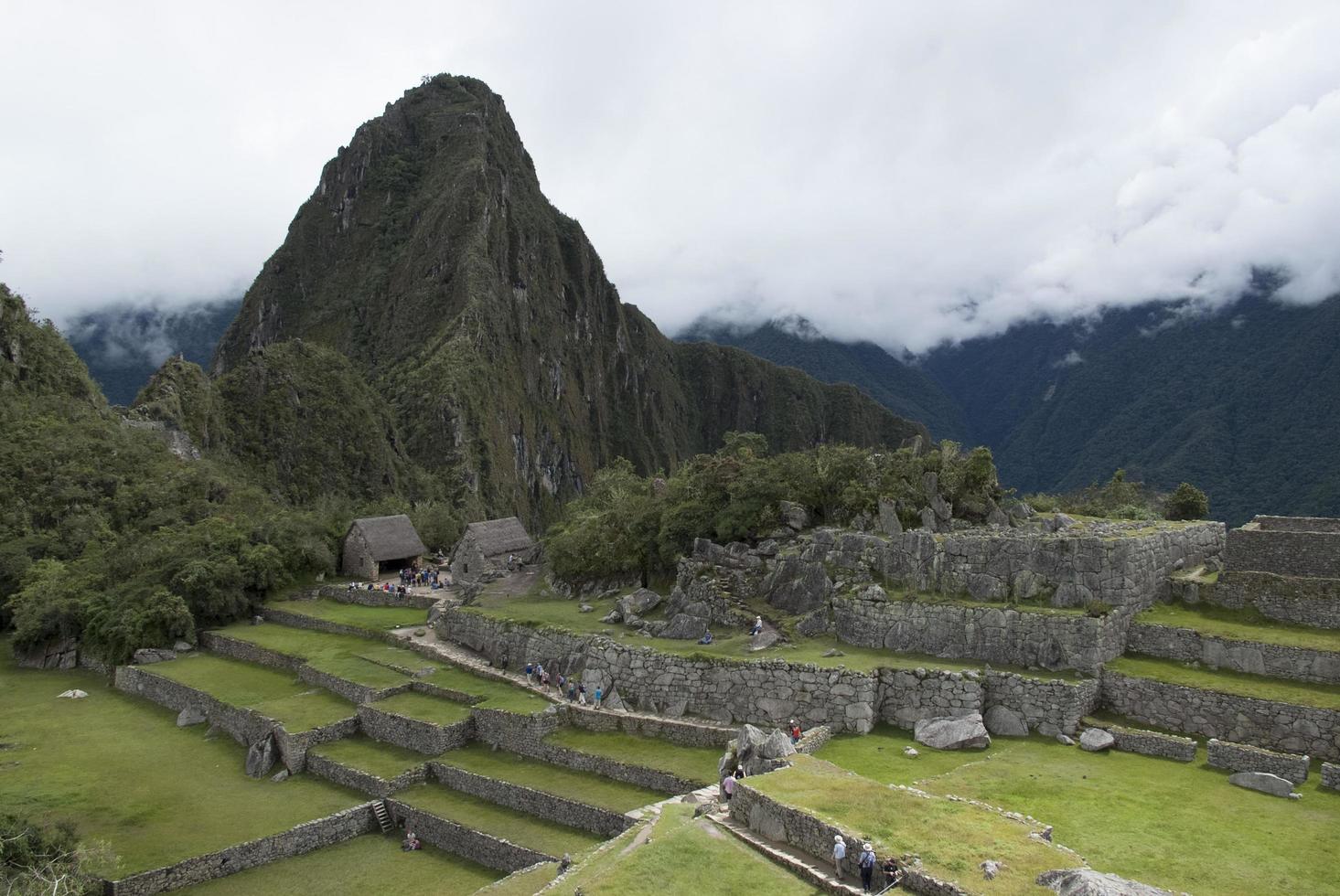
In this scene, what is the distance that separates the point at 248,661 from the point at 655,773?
19.9 meters

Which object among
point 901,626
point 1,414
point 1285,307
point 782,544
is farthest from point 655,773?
point 1285,307

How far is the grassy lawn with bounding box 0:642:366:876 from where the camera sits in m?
18.8

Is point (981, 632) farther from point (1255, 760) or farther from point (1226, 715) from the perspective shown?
point (1255, 760)

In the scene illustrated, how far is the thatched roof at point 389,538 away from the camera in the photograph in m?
42.3

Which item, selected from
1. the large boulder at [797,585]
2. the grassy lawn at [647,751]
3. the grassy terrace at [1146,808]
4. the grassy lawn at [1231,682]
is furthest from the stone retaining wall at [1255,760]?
the grassy lawn at [647,751]

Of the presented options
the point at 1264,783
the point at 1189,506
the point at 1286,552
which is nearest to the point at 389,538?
the point at 1286,552

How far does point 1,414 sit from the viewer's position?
55.0 meters

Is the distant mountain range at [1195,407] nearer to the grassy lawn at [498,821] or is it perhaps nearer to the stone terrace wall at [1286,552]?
the stone terrace wall at [1286,552]

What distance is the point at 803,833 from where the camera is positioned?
11.9m

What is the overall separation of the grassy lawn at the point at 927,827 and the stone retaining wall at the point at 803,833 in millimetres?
136

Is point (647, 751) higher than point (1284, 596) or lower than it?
lower

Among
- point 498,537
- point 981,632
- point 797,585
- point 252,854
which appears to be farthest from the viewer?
point 498,537

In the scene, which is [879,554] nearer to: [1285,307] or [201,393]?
[1285,307]

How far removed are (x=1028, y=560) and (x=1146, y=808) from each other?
7167 millimetres
